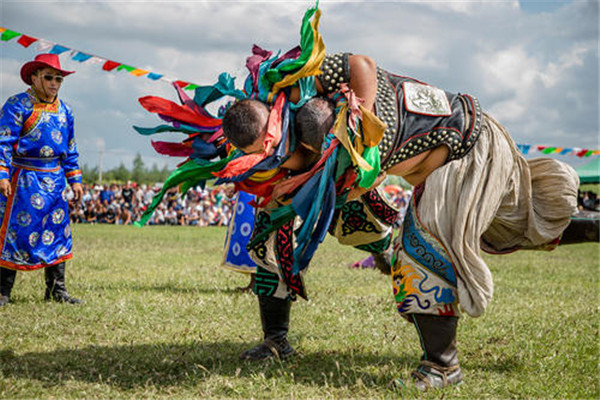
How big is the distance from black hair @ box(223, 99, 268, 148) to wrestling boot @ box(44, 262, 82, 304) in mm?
3519

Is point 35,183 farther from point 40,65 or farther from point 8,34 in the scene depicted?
point 8,34

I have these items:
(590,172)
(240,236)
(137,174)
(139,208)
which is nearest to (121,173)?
(137,174)

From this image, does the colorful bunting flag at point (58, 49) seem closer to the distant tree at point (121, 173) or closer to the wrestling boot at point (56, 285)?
the wrestling boot at point (56, 285)

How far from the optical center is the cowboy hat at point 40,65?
5.57 metres

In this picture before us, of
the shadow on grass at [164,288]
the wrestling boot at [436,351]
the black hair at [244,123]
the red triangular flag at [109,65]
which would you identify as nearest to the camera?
the black hair at [244,123]

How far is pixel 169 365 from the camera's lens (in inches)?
145

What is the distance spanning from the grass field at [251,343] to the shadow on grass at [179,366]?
0.01 meters

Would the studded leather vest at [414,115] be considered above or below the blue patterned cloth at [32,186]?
above

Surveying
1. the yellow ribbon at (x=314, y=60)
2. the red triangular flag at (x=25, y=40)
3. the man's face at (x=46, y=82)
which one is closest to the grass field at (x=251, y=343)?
the yellow ribbon at (x=314, y=60)

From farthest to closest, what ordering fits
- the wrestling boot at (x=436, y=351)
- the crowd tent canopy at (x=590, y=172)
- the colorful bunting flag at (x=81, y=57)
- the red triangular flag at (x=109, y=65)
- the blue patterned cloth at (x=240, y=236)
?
the crowd tent canopy at (x=590, y=172) → the red triangular flag at (x=109, y=65) → the colorful bunting flag at (x=81, y=57) → the blue patterned cloth at (x=240, y=236) → the wrestling boot at (x=436, y=351)

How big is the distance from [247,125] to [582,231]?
7.84ft

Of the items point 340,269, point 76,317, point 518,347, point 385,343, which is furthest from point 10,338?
point 340,269

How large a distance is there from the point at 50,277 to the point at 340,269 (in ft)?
14.7

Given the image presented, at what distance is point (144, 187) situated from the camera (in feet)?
86.8
